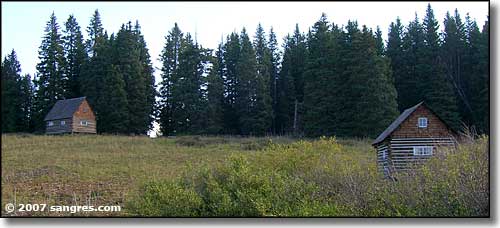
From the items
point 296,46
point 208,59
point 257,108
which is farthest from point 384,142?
point 208,59

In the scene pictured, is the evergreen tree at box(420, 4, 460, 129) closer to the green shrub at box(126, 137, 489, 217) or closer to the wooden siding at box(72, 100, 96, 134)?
the green shrub at box(126, 137, 489, 217)

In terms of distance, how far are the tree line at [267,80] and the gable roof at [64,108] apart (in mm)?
247

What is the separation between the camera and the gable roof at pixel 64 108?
15820 millimetres

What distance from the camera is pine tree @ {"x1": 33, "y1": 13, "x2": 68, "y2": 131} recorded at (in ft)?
43.7

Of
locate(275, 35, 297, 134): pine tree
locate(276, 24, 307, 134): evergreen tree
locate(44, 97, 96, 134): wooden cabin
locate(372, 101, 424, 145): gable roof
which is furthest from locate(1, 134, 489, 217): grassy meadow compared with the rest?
locate(275, 35, 297, 134): pine tree

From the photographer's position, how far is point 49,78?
51.6 feet

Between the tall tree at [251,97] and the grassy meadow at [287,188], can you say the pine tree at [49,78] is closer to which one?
the grassy meadow at [287,188]

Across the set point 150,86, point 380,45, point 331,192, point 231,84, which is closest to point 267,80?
point 231,84

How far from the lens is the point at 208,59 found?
2280cm

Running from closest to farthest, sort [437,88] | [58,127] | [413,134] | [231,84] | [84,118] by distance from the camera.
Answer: [437,88]
[413,134]
[58,127]
[84,118]
[231,84]

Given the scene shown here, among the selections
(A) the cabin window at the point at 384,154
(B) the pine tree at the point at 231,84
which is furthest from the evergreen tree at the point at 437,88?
(B) the pine tree at the point at 231,84

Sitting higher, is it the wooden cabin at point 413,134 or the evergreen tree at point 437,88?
the evergreen tree at point 437,88

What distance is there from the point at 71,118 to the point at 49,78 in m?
2.32

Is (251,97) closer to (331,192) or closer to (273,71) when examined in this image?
(273,71)
